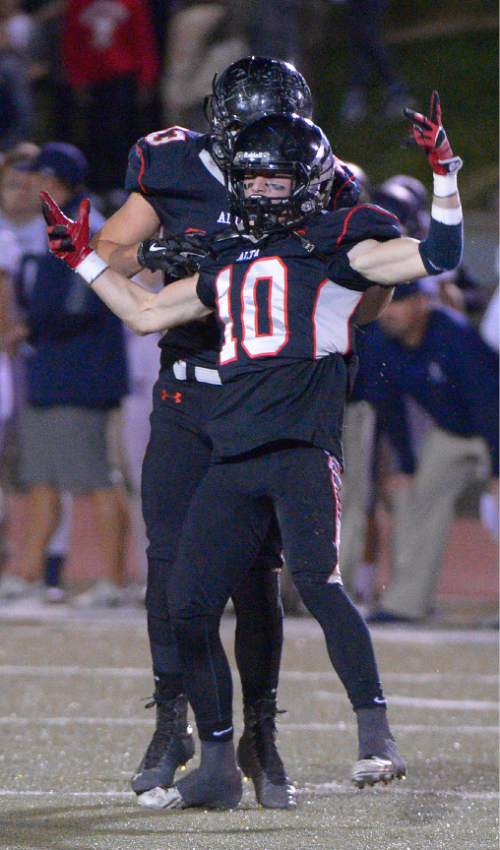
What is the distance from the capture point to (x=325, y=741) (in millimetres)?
5969

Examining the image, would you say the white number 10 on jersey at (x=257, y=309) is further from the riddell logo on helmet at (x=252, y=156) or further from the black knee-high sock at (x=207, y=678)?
the black knee-high sock at (x=207, y=678)

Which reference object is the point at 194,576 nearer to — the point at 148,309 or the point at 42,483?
the point at 148,309

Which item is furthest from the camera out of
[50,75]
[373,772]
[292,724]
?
[50,75]

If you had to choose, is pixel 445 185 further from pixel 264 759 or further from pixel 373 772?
pixel 264 759

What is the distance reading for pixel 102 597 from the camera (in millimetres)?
9102

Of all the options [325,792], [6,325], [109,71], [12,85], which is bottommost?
[325,792]

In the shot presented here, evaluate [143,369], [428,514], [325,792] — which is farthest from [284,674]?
[143,369]

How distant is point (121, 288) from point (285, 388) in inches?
23.0

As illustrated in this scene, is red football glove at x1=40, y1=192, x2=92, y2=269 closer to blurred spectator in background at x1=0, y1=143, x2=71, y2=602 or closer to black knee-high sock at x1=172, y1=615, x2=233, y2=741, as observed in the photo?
black knee-high sock at x1=172, y1=615, x2=233, y2=741

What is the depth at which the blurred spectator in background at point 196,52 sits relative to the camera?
10.9m

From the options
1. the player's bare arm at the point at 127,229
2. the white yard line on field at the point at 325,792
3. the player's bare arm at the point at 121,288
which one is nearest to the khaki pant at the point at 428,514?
the white yard line on field at the point at 325,792

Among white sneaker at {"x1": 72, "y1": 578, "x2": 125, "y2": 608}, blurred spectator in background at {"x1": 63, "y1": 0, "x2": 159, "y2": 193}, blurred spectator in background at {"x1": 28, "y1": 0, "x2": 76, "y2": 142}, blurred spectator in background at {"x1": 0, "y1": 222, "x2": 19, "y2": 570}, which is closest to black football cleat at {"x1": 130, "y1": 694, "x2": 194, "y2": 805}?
white sneaker at {"x1": 72, "y1": 578, "x2": 125, "y2": 608}

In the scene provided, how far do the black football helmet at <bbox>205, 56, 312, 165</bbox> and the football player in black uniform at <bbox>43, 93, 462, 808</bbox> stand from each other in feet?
0.63

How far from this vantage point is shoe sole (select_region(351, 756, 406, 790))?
444 centimetres
